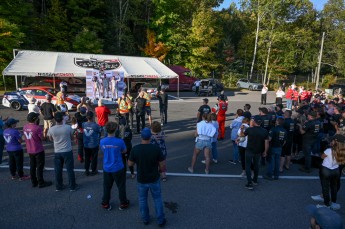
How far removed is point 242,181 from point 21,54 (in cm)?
1912

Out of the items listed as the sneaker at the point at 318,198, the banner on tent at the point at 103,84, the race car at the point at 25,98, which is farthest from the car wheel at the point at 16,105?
the sneaker at the point at 318,198

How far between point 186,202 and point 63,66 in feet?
54.4

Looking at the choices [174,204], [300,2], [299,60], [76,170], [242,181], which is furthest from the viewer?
[299,60]

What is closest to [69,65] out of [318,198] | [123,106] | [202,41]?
[123,106]

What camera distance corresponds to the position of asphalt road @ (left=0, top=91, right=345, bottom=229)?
15.4 feet

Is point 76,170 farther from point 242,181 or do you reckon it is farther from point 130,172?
point 242,181

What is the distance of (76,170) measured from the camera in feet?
23.3

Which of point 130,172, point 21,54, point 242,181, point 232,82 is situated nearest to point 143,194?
point 130,172

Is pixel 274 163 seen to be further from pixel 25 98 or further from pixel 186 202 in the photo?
pixel 25 98

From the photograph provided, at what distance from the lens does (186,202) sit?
545 cm

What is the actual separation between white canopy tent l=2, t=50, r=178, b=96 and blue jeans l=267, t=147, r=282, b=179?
14.9 m

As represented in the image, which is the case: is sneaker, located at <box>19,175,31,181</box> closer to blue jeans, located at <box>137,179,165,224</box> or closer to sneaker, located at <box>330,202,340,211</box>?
blue jeans, located at <box>137,179,165,224</box>

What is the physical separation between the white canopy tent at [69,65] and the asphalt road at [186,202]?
12.0m

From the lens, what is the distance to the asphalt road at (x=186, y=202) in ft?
15.4
